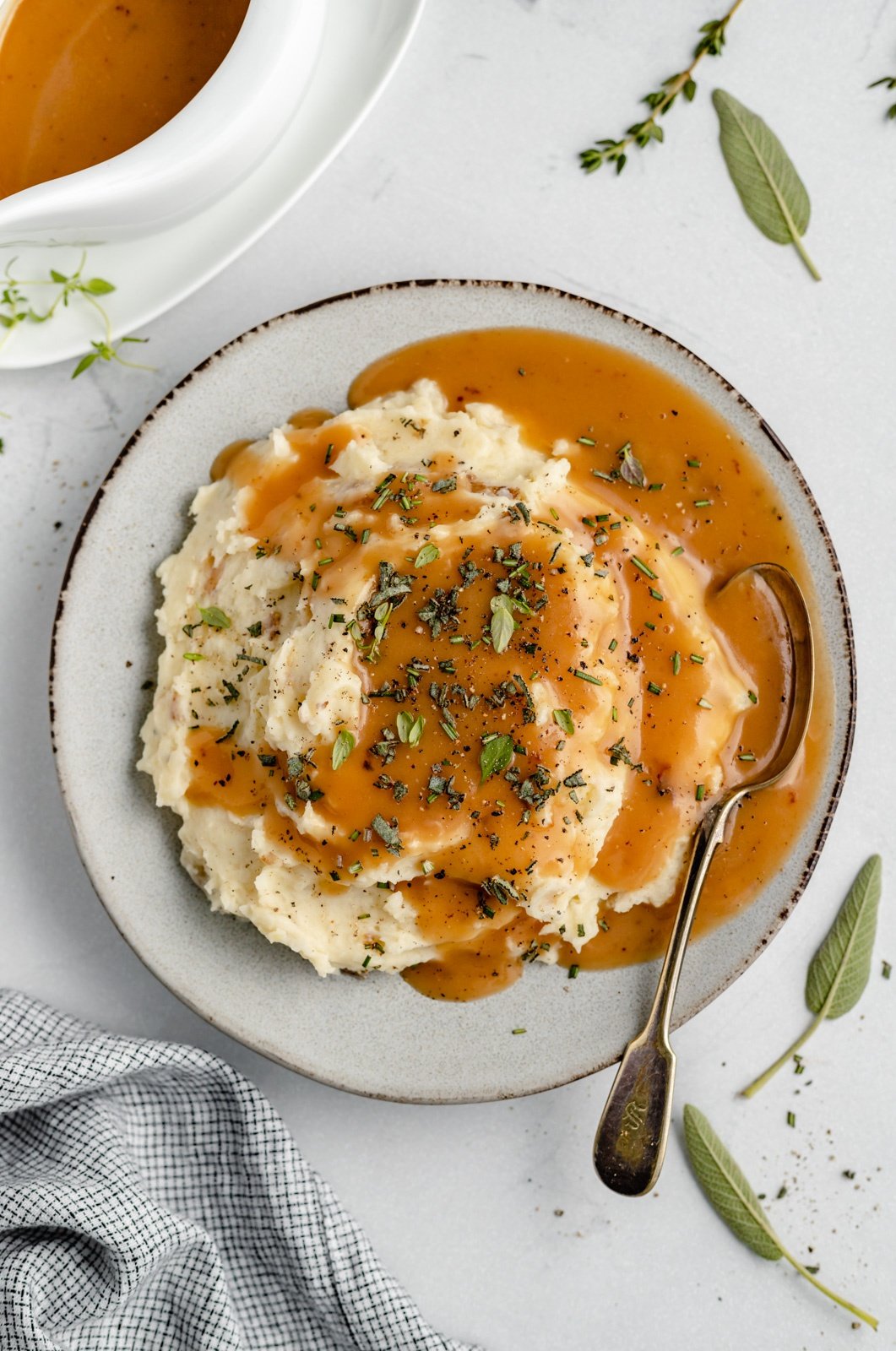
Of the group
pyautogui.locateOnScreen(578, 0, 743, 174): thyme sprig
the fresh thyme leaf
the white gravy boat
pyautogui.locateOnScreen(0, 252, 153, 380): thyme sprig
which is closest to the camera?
the white gravy boat

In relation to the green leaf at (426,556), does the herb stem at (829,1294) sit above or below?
below

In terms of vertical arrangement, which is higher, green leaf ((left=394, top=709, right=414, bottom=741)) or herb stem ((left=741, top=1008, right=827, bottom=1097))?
green leaf ((left=394, top=709, right=414, bottom=741))

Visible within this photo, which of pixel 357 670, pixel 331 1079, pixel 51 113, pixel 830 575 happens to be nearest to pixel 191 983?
pixel 331 1079

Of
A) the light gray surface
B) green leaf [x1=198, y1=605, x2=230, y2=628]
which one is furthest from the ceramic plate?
green leaf [x1=198, y1=605, x2=230, y2=628]

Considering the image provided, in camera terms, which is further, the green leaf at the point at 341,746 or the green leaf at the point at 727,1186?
the green leaf at the point at 727,1186

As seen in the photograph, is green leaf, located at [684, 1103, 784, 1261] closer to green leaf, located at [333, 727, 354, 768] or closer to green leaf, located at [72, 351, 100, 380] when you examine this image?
green leaf, located at [333, 727, 354, 768]

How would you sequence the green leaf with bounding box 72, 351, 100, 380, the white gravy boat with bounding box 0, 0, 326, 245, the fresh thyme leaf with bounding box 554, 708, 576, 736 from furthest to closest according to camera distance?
the green leaf with bounding box 72, 351, 100, 380 < the fresh thyme leaf with bounding box 554, 708, 576, 736 < the white gravy boat with bounding box 0, 0, 326, 245

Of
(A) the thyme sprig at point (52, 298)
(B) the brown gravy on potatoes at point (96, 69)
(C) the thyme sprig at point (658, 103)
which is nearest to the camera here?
(B) the brown gravy on potatoes at point (96, 69)

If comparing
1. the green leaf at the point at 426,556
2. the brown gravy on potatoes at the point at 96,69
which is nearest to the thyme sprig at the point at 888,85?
the brown gravy on potatoes at the point at 96,69

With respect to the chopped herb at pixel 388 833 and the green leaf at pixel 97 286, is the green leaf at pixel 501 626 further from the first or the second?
the green leaf at pixel 97 286
